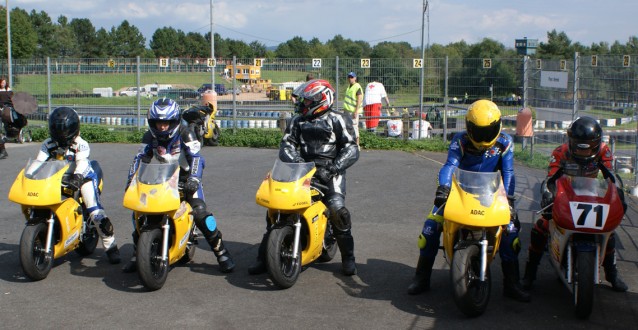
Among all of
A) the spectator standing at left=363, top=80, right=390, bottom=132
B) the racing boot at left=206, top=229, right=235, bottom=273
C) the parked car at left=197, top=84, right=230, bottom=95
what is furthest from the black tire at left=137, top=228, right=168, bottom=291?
the parked car at left=197, top=84, right=230, bottom=95

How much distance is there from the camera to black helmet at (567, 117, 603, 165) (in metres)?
6.35

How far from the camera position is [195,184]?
22.6ft

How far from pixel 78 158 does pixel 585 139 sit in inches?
201

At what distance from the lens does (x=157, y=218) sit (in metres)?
6.57

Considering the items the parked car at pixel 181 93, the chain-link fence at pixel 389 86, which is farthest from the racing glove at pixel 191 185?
the parked car at pixel 181 93

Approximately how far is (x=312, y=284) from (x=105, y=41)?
314ft

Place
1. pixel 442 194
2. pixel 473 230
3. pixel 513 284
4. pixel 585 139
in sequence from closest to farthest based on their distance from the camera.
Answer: pixel 473 230 → pixel 442 194 → pixel 513 284 → pixel 585 139

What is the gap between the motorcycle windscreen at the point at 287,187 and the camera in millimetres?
6402

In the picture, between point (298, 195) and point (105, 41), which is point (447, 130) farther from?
point (105, 41)

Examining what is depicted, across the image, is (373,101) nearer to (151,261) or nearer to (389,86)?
(389,86)

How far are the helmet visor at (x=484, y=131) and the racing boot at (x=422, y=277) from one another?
118cm

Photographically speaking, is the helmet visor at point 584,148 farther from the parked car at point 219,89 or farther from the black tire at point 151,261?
the parked car at point 219,89

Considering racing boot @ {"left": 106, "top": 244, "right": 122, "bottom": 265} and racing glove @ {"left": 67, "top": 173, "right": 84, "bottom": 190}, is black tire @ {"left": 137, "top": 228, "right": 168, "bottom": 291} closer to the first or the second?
racing boot @ {"left": 106, "top": 244, "right": 122, "bottom": 265}

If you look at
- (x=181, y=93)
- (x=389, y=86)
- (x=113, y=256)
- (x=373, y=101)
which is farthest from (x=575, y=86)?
(x=181, y=93)
